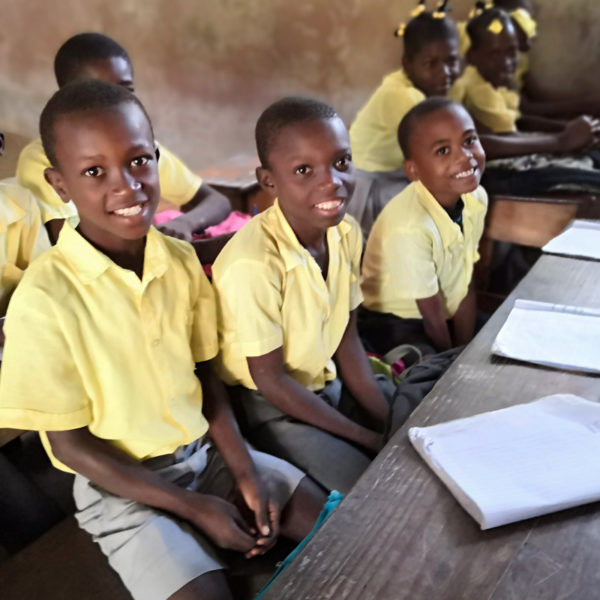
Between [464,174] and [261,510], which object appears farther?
[464,174]

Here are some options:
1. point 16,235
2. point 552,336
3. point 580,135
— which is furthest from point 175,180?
point 580,135

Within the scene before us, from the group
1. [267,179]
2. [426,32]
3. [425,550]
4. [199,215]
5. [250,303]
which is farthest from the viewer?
[426,32]

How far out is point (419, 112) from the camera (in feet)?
5.16

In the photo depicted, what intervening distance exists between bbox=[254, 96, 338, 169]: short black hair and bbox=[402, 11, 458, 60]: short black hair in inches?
43.9

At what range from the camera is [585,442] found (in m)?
0.68

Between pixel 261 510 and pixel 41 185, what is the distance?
3.27 ft

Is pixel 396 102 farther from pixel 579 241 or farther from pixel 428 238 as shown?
pixel 579 241

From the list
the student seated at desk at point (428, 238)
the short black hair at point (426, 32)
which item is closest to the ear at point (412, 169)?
the student seated at desk at point (428, 238)

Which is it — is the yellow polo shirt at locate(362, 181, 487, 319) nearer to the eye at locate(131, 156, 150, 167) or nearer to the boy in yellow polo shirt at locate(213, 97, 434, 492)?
the boy in yellow polo shirt at locate(213, 97, 434, 492)

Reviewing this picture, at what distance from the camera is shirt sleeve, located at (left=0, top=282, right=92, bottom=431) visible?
84 cm

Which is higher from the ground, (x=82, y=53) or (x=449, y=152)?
(x=82, y=53)

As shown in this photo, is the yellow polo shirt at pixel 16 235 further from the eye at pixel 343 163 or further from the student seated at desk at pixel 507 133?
the student seated at desk at pixel 507 133

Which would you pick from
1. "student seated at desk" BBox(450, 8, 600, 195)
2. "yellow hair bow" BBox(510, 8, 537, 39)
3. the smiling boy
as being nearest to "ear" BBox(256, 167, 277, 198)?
the smiling boy

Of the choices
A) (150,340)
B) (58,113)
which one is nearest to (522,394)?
(150,340)
